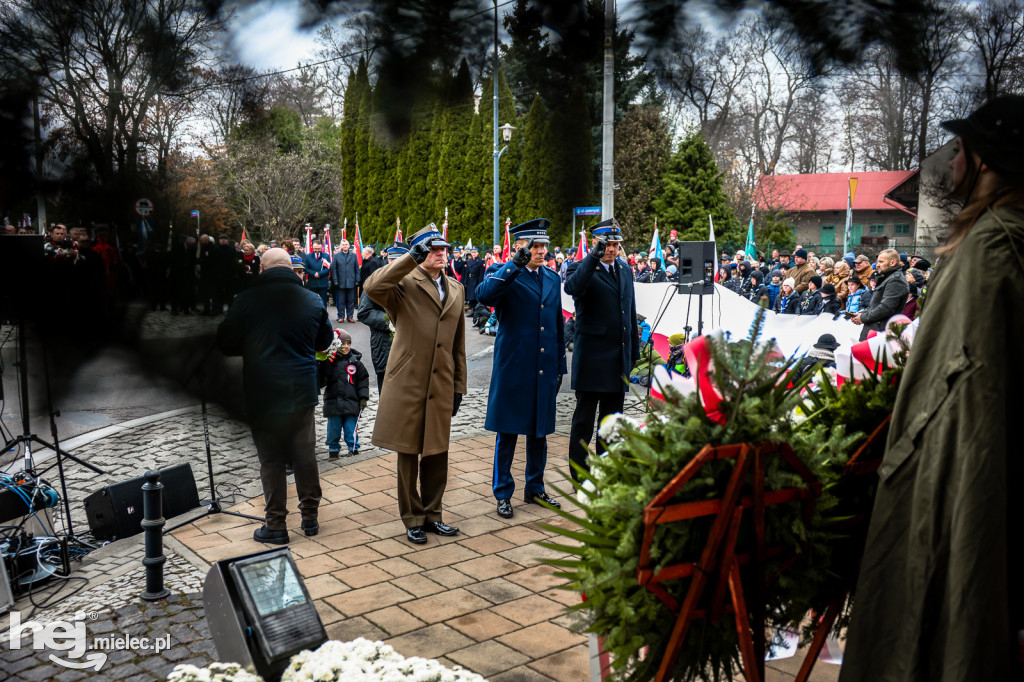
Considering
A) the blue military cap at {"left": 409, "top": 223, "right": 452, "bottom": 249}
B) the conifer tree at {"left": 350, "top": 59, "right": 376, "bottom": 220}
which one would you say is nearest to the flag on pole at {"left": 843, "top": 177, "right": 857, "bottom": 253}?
the conifer tree at {"left": 350, "top": 59, "right": 376, "bottom": 220}

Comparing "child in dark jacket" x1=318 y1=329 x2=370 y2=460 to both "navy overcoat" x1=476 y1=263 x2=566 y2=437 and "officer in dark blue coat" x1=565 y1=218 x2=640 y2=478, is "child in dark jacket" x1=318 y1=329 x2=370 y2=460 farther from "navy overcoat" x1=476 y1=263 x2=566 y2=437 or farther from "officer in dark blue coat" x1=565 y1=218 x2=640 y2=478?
"officer in dark blue coat" x1=565 y1=218 x2=640 y2=478

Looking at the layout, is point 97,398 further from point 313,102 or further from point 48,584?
point 48,584

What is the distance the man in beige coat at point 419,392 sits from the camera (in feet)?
→ 15.8

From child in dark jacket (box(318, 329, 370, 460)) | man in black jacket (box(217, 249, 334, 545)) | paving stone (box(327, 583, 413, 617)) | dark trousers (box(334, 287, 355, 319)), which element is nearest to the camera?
man in black jacket (box(217, 249, 334, 545))

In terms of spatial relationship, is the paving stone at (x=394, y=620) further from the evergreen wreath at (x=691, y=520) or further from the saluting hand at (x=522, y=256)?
the saluting hand at (x=522, y=256)

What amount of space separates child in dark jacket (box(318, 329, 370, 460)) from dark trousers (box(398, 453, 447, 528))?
1891 millimetres

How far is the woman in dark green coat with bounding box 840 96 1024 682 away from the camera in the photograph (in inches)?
66.8

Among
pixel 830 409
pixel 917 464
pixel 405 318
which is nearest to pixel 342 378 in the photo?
pixel 405 318

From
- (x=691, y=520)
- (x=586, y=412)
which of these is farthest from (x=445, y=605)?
(x=691, y=520)

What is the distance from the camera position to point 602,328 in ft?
18.3

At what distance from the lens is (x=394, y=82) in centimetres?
170

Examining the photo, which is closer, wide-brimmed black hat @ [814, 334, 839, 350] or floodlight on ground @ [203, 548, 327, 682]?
floodlight on ground @ [203, 548, 327, 682]

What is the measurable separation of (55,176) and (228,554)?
3694 millimetres

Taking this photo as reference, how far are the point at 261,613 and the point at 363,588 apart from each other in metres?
1.46
